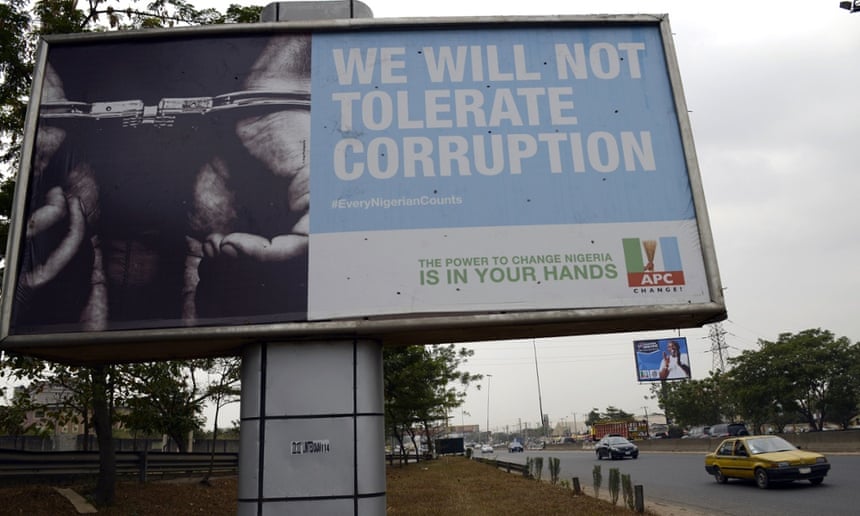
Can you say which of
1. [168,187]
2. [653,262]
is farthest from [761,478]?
[168,187]

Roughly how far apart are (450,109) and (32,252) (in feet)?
11.6

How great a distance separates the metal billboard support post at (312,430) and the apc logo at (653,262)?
2.07m

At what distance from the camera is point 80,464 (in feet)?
49.2

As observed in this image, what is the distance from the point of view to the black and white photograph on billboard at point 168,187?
4.58m

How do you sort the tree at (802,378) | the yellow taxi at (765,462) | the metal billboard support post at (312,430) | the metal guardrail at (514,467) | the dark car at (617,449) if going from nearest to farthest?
1. the metal billboard support post at (312,430)
2. the yellow taxi at (765,462)
3. the metal guardrail at (514,467)
4. the dark car at (617,449)
5. the tree at (802,378)

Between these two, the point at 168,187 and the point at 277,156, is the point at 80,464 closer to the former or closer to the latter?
the point at 168,187

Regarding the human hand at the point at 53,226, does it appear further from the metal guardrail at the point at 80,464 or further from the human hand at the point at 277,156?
the metal guardrail at the point at 80,464

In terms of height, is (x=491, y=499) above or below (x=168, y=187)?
below

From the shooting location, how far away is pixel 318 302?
454 centimetres

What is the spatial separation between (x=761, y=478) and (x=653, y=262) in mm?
13047

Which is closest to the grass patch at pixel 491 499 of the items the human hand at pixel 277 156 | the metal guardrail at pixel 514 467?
the metal guardrail at pixel 514 467

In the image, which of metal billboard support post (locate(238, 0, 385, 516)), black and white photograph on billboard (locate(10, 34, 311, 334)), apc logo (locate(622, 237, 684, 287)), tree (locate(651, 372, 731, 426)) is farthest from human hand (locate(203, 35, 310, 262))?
tree (locate(651, 372, 731, 426))

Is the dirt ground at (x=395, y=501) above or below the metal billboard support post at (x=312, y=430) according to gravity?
below

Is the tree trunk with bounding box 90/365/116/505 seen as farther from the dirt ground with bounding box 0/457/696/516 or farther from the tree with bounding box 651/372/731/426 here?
the tree with bounding box 651/372/731/426
